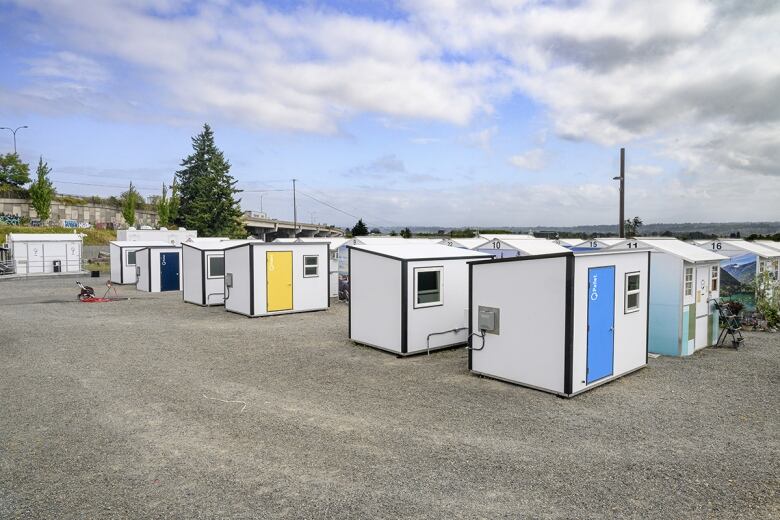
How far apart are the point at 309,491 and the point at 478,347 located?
4.99 m

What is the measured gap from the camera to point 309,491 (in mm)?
5336

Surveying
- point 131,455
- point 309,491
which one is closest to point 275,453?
point 309,491

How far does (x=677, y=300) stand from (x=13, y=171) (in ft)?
222

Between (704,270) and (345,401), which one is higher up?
(704,270)

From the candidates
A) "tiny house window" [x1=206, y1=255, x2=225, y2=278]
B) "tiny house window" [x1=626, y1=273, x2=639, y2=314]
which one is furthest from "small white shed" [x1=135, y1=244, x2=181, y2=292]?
"tiny house window" [x1=626, y1=273, x2=639, y2=314]


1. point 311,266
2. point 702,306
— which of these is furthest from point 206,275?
point 702,306

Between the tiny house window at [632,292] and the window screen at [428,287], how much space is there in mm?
3989

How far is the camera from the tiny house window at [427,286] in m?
11.7

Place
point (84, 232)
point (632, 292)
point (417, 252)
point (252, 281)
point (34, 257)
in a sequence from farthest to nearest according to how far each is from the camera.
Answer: point (84, 232)
point (34, 257)
point (252, 281)
point (417, 252)
point (632, 292)

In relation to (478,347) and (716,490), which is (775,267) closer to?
(478,347)

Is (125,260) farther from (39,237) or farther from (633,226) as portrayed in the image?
(633,226)

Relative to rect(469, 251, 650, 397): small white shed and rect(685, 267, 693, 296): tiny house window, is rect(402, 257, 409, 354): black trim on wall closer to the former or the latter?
rect(469, 251, 650, 397): small white shed

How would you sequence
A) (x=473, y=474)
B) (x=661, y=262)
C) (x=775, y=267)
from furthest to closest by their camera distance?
(x=775, y=267), (x=661, y=262), (x=473, y=474)

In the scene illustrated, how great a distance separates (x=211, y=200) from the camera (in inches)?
2384
